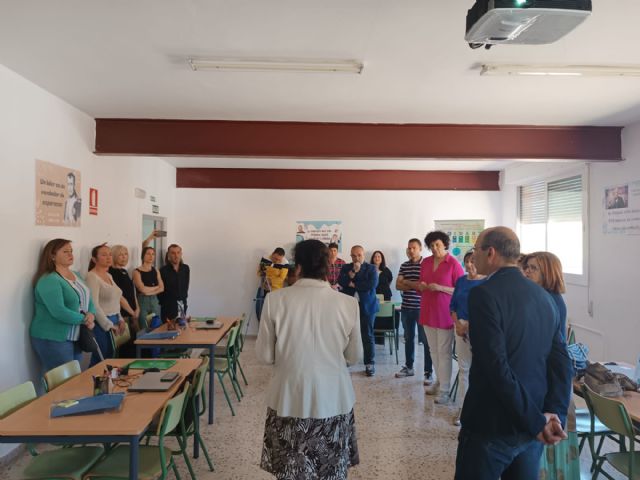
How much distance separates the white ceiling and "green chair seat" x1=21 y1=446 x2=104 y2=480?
2.37 metres

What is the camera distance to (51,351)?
3488mm

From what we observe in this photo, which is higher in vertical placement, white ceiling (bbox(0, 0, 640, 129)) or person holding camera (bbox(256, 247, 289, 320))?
white ceiling (bbox(0, 0, 640, 129))

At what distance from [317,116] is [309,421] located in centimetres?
301

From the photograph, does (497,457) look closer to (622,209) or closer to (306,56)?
(306,56)

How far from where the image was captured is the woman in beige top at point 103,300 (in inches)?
161

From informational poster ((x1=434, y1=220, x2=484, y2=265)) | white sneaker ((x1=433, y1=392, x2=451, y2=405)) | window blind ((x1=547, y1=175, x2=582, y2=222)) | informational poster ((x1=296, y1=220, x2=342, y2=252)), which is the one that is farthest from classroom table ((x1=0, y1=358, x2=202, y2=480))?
informational poster ((x1=434, y1=220, x2=484, y2=265))

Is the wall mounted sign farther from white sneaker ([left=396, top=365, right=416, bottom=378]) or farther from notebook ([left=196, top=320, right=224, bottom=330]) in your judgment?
white sneaker ([left=396, top=365, right=416, bottom=378])

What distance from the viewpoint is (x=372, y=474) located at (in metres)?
3.11

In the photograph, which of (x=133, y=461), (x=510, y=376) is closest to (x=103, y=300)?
(x=133, y=461)

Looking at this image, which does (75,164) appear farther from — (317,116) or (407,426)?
(407,426)

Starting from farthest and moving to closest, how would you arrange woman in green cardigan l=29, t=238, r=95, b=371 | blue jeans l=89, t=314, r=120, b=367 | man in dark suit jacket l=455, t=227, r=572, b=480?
blue jeans l=89, t=314, r=120, b=367
woman in green cardigan l=29, t=238, r=95, b=371
man in dark suit jacket l=455, t=227, r=572, b=480


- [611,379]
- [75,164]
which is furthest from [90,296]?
[611,379]

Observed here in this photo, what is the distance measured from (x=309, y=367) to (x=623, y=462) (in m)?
1.86

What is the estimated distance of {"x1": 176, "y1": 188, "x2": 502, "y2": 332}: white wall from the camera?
770 cm
